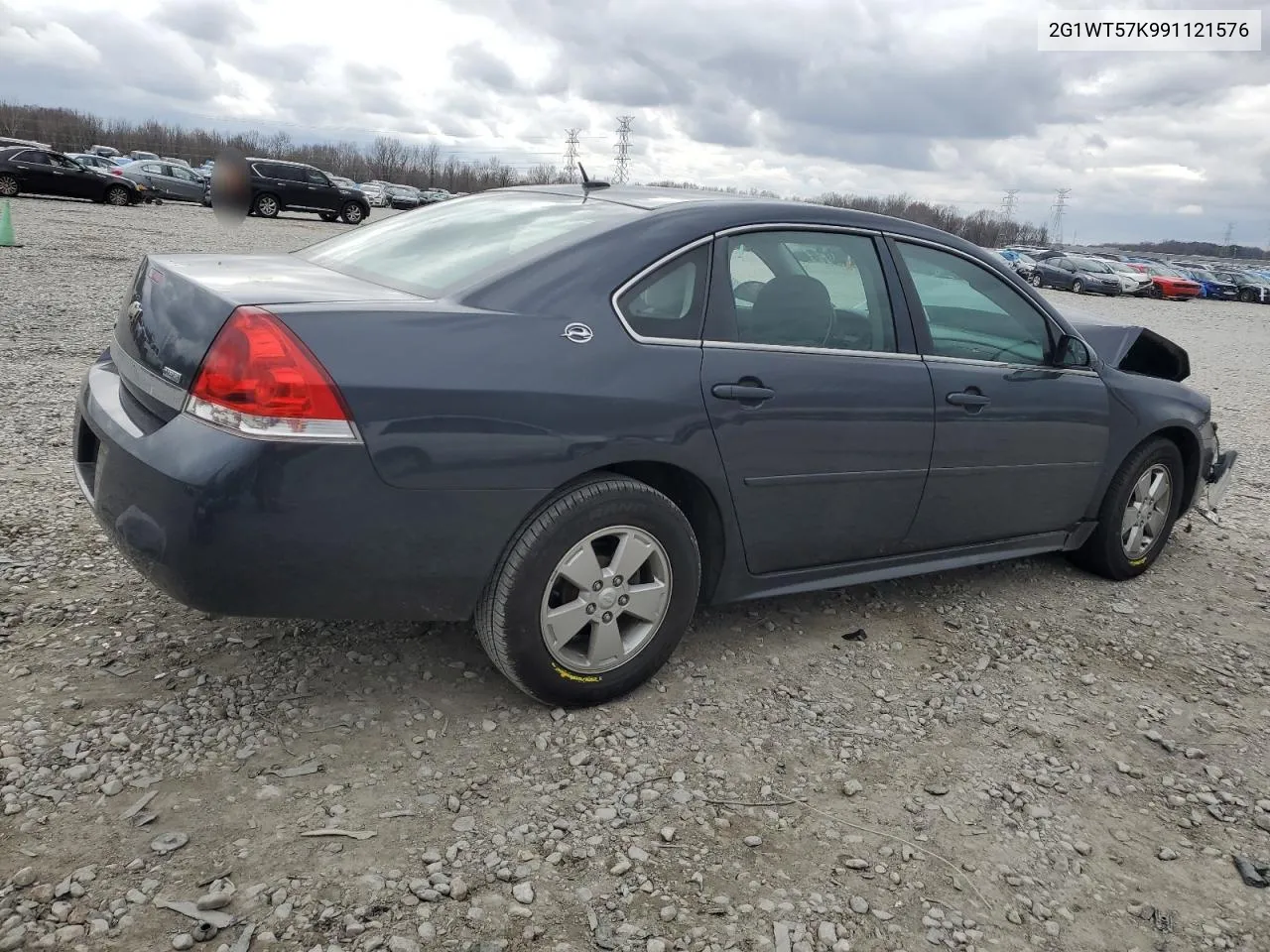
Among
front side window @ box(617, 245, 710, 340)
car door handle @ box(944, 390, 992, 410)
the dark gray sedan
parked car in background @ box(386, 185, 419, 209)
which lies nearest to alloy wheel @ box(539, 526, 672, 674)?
the dark gray sedan

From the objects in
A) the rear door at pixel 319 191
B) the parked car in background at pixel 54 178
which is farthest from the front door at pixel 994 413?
the rear door at pixel 319 191

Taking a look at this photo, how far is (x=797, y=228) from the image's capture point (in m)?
3.51

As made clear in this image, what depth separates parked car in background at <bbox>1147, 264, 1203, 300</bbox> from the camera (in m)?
38.0

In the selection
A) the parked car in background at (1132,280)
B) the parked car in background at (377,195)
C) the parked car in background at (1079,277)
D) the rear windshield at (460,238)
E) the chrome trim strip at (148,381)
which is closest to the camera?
the chrome trim strip at (148,381)

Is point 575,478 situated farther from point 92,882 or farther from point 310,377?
point 92,882

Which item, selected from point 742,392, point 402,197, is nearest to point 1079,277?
point 742,392

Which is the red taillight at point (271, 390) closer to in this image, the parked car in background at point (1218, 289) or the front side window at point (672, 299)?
the front side window at point (672, 299)

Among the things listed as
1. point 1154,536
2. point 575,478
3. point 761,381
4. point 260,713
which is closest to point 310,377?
point 575,478

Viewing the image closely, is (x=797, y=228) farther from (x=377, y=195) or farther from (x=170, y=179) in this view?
(x=377, y=195)

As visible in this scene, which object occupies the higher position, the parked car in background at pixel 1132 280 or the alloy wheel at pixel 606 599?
the parked car in background at pixel 1132 280

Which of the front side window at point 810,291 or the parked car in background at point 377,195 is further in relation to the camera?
the parked car in background at point 377,195

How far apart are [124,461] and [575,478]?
47.8 inches

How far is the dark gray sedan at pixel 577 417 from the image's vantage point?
250 cm

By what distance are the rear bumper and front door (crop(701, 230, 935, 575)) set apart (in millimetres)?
825
